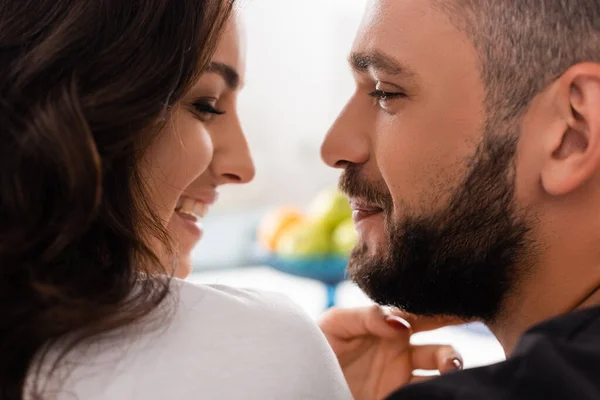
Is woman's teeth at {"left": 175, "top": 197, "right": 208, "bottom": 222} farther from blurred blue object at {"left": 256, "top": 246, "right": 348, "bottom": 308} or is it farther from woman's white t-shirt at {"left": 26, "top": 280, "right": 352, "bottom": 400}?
blurred blue object at {"left": 256, "top": 246, "right": 348, "bottom": 308}

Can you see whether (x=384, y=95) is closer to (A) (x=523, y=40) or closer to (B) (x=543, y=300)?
(A) (x=523, y=40)

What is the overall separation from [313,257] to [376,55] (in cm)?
Answer: 118

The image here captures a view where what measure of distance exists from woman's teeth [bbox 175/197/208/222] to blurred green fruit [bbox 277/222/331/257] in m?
0.87

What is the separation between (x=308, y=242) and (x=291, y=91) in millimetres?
980

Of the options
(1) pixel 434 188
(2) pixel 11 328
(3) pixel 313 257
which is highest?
(1) pixel 434 188

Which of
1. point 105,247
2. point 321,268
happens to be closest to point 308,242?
point 321,268

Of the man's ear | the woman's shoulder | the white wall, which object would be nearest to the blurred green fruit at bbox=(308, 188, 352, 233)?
the white wall

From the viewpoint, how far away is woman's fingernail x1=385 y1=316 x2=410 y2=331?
1.14 metres

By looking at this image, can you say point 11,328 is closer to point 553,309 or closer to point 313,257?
point 553,309

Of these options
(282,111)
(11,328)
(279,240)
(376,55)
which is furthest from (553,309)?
(282,111)

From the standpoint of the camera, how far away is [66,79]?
73cm

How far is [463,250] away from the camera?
100 cm

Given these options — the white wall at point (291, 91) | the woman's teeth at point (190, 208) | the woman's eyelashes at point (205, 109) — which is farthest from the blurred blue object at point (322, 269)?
the woman's eyelashes at point (205, 109)

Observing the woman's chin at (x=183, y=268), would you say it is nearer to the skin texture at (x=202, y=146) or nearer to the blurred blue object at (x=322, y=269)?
the skin texture at (x=202, y=146)
